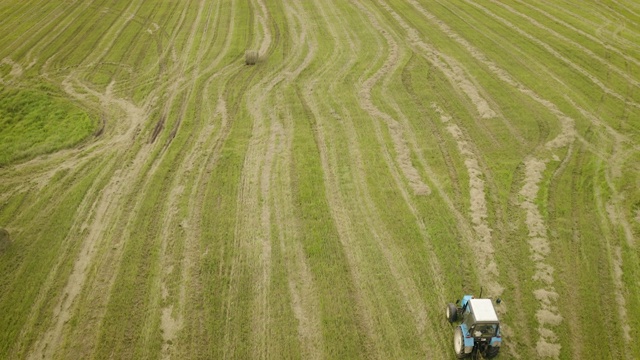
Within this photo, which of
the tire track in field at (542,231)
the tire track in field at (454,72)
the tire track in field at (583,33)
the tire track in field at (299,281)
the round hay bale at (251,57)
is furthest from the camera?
the round hay bale at (251,57)

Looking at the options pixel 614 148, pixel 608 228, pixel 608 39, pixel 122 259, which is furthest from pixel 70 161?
pixel 608 39

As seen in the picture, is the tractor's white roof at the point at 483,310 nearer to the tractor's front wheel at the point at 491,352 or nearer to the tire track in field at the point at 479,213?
the tractor's front wheel at the point at 491,352

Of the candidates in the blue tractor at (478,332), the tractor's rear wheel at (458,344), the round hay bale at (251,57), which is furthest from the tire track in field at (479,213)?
the round hay bale at (251,57)

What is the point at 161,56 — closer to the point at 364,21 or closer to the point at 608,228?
the point at 364,21

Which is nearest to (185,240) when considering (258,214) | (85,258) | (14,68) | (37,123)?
(258,214)

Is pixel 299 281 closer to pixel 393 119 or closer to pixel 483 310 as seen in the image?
pixel 483 310

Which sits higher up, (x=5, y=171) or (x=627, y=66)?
(x=627, y=66)

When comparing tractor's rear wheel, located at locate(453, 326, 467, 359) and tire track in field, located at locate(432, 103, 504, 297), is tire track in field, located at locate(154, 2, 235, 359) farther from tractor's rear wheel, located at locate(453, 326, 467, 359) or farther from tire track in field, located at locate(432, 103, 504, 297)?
tire track in field, located at locate(432, 103, 504, 297)
